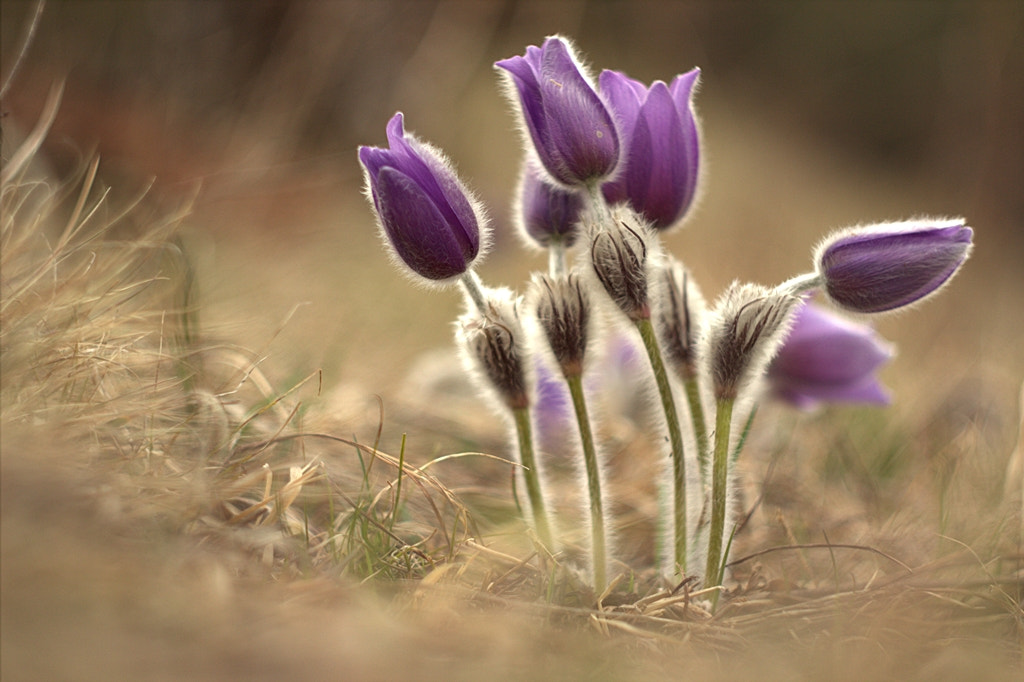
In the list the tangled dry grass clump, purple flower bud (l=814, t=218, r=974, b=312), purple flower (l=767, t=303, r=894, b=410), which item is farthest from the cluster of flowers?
purple flower (l=767, t=303, r=894, b=410)

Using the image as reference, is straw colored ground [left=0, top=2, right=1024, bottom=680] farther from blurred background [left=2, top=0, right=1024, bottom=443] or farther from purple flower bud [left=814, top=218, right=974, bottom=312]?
purple flower bud [left=814, top=218, right=974, bottom=312]

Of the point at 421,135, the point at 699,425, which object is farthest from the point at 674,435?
the point at 421,135

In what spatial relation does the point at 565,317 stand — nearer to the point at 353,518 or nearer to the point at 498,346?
the point at 498,346

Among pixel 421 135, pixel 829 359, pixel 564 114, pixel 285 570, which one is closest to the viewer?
pixel 285 570

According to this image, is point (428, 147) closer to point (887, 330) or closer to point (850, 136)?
point (887, 330)

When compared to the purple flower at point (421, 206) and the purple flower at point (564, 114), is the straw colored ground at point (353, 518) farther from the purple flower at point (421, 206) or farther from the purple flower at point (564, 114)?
the purple flower at point (564, 114)
